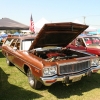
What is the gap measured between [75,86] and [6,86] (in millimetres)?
2266

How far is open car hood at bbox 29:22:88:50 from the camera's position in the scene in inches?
198

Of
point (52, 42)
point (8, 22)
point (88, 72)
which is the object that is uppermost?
point (8, 22)

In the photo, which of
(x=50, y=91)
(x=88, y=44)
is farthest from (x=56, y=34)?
(x=88, y=44)

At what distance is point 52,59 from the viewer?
487cm

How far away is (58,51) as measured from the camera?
6281 millimetres

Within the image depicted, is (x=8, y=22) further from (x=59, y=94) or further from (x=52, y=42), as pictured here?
(x=59, y=94)

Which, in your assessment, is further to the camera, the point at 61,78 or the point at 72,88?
the point at 72,88

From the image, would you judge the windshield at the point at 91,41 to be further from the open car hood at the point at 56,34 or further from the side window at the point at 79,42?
the open car hood at the point at 56,34

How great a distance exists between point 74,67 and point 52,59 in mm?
723

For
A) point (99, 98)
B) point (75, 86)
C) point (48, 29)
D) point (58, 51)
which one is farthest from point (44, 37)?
point (99, 98)

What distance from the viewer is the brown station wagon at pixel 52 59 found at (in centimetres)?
427

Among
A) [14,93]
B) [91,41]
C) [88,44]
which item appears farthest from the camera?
[91,41]

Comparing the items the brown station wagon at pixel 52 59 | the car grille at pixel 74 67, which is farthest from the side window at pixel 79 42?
the car grille at pixel 74 67

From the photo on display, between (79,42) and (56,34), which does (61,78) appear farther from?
(79,42)
